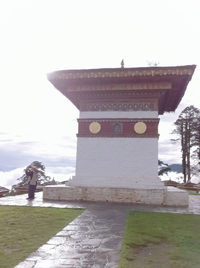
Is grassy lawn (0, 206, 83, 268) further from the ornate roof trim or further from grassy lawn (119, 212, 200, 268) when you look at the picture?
the ornate roof trim

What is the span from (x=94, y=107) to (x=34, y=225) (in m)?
5.94

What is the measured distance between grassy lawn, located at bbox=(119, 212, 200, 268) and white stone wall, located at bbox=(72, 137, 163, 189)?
2.94m

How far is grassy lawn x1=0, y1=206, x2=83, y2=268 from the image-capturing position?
12.2 ft

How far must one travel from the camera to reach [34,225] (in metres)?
5.39

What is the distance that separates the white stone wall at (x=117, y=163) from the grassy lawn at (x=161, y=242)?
294 cm

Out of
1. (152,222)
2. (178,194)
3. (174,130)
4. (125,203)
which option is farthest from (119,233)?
(174,130)

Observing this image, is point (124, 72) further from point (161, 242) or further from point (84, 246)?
point (84, 246)

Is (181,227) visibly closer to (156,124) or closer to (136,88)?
(156,124)

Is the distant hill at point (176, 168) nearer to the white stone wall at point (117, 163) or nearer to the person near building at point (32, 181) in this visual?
the white stone wall at point (117, 163)

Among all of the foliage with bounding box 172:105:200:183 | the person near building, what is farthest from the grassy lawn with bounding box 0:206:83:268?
the foliage with bounding box 172:105:200:183

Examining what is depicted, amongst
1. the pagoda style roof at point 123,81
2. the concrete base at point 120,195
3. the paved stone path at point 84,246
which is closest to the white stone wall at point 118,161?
the concrete base at point 120,195

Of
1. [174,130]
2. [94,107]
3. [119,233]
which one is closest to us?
[119,233]

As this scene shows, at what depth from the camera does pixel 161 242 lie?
444 centimetres

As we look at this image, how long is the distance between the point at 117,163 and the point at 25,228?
5215 mm
